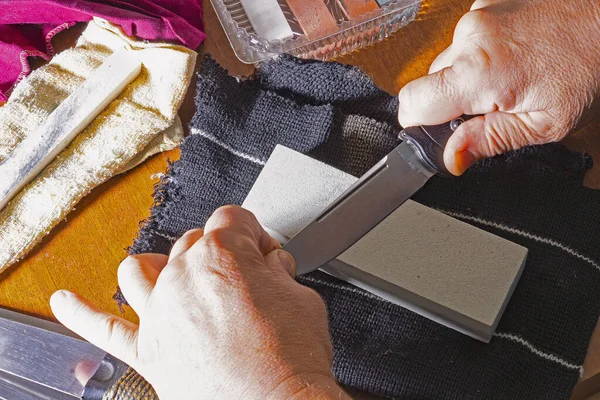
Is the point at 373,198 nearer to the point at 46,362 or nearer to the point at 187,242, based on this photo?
the point at 187,242

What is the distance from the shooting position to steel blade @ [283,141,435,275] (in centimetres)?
62

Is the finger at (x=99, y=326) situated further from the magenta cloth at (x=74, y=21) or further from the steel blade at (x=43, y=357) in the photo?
the magenta cloth at (x=74, y=21)

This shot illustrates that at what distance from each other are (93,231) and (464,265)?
17.3 inches

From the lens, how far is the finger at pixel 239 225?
55 centimetres

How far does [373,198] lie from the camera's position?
62 cm

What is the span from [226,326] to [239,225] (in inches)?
4.1

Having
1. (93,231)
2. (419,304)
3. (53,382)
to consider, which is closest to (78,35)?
(93,231)

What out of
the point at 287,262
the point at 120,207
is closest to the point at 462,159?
the point at 287,262

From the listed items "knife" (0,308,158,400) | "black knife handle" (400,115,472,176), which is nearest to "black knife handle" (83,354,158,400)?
"knife" (0,308,158,400)

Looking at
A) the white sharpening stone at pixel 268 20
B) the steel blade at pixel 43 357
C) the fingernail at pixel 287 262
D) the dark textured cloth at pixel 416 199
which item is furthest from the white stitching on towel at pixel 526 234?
the steel blade at pixel 43 357

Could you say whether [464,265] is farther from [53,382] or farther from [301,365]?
[53,382]

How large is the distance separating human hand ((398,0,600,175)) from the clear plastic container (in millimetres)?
203

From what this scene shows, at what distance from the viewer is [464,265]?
65cm

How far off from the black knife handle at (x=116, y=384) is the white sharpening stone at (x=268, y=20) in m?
0.44
